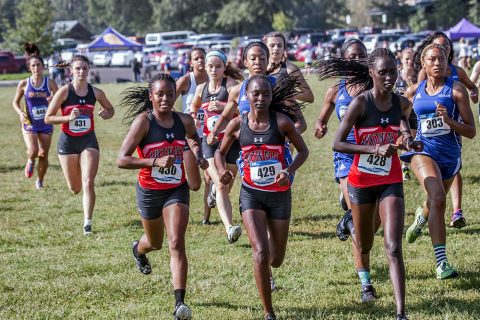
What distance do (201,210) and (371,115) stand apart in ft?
18.3

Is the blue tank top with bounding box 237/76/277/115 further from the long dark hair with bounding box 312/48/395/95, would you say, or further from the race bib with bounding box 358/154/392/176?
the race bib with bounding box 358/154/392/176

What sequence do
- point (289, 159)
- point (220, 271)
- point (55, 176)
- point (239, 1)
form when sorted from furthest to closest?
point (239, 1)
point (55, 176)
point (220, 271)
point (289, 159)

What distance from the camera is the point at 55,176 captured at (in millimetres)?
15516

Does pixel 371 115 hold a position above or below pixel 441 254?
above

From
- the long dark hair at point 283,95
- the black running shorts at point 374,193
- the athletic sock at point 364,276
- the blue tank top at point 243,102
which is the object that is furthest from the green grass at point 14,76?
the black running shorts at point 374,193

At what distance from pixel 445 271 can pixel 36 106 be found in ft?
26.2

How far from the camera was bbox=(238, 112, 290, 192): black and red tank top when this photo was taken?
21.3 ft

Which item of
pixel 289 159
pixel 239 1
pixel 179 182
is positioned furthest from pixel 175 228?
pixel 239 1

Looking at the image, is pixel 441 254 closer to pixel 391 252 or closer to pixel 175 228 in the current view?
pixel 391 252

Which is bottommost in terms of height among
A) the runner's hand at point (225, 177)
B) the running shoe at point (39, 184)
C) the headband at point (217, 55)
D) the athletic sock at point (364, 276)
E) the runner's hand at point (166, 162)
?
the running shoe at point (39, 184)

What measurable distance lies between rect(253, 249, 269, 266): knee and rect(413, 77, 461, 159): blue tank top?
2.37m

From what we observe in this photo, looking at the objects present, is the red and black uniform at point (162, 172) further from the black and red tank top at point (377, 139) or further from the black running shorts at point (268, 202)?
the black and red tank top at point (377, 139)

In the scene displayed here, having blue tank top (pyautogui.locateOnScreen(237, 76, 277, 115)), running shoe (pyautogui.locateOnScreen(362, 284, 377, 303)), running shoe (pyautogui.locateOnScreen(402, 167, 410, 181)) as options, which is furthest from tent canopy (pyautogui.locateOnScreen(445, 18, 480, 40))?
running shoe (pyautogui.locateOnScreen(362, 284, 377, 303))

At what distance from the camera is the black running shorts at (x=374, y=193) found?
6473 mm
